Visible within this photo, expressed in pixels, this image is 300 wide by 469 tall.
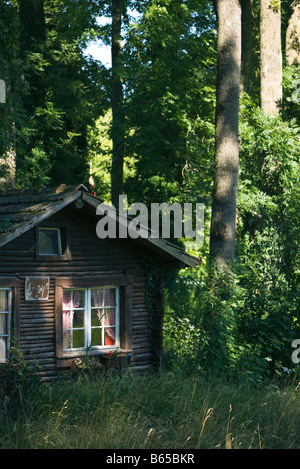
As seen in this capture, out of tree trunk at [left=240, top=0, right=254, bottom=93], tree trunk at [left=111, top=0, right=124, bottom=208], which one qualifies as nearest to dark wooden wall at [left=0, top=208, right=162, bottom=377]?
tree trunk at [left=111, top=0, right=124, bottom=208]

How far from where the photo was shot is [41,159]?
24.3m

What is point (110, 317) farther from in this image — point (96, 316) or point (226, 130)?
point (226, 130)

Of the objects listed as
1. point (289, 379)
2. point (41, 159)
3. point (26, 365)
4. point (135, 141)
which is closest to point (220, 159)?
point (289, 379)

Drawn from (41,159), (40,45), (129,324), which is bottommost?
(129,324)

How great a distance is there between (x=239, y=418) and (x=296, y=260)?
27.1ft

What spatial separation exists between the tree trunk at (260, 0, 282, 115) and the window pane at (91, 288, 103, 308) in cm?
816

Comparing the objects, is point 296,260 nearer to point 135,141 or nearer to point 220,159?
point 220,159

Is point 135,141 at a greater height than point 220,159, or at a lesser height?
greater

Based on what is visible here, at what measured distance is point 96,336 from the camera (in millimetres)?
13023

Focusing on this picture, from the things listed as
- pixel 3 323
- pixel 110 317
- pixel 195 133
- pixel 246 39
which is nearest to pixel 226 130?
pixel 110 317

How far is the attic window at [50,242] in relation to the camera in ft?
40.9

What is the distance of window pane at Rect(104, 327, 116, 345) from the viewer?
13219 mm

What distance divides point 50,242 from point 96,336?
81.8 inches

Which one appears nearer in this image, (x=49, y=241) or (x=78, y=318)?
(x=49, y=241)
